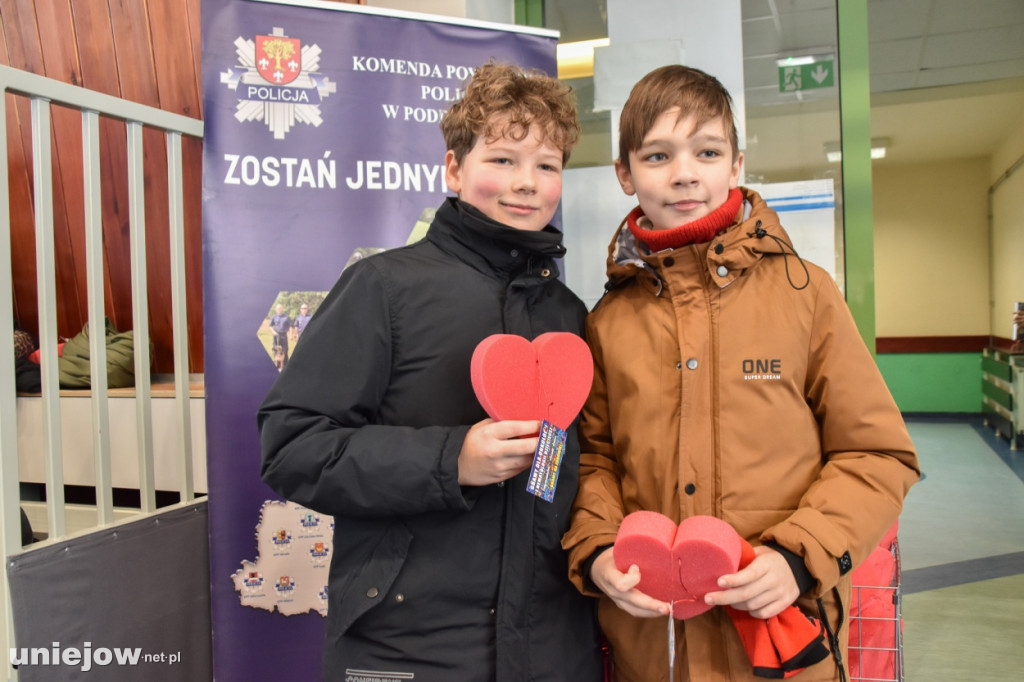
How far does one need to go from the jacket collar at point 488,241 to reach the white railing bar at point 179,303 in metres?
1.50

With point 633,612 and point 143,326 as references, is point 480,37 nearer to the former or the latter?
point 143,326

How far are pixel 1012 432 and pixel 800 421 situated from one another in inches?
333

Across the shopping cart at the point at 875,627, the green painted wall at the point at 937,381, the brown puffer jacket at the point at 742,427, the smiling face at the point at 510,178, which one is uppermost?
the smiling face at the point at 510,178

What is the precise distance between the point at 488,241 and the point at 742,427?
0.55 metres

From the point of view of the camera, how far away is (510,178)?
130 centimetres

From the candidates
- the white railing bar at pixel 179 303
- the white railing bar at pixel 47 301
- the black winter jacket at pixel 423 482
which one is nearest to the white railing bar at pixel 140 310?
the white railing bar at pixel 179 303

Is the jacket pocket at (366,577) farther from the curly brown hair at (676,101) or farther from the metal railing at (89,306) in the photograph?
the metal railing at (89,306)

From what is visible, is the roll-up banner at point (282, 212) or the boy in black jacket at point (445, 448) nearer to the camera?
the boy in black jacket at point (445, 448)

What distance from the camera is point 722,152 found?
1.35 metres

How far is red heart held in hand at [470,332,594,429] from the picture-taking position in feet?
3.60

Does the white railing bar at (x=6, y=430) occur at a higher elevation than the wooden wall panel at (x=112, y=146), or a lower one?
lower

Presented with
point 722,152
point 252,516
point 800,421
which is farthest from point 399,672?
point 252,516

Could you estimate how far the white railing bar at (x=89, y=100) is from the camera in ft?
A: 6.28

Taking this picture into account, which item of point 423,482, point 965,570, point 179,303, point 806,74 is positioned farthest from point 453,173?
point 965,570
